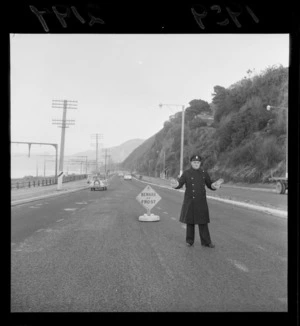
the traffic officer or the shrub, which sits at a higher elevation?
the shrub

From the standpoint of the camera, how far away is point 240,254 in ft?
23.1

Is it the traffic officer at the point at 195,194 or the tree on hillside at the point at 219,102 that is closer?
the traffic officer at the point at 195,194

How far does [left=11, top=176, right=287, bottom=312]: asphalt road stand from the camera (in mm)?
4199

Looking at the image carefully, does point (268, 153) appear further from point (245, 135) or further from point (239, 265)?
point (239, 265)

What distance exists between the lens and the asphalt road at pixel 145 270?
420 centimetres

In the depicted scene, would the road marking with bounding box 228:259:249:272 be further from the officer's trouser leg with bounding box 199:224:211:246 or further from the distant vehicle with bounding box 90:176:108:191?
the distant vehicle with bounding box 90:176:108:191

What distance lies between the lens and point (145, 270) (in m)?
5.82

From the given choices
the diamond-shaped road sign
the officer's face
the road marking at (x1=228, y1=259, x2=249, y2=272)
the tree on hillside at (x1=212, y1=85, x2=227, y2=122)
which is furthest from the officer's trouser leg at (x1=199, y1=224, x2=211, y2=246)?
the tree on hillside at (x1=212, y1=85, x2=227, y2=122)

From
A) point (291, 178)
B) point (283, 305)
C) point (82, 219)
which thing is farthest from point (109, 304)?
point (82, 219)
